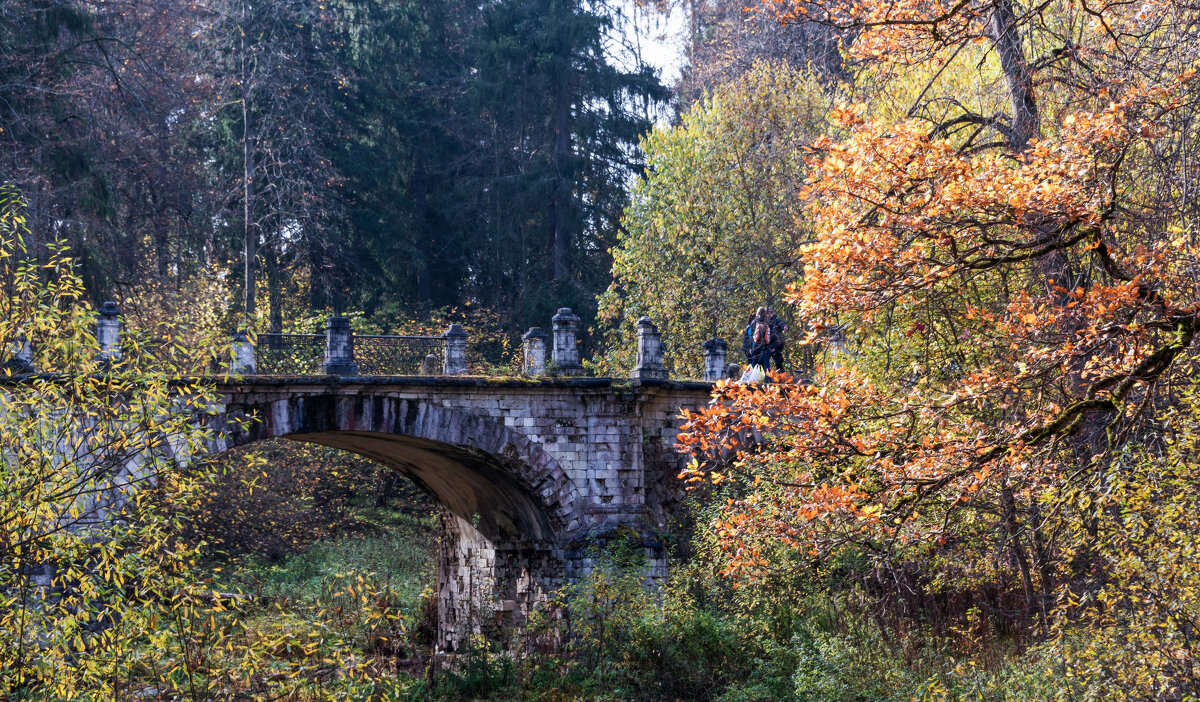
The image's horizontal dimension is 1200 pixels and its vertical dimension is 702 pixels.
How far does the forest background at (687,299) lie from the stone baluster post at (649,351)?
1566mm

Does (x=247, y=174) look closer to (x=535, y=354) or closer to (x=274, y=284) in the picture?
(x=274, y=284)

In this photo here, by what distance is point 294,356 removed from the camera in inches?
577

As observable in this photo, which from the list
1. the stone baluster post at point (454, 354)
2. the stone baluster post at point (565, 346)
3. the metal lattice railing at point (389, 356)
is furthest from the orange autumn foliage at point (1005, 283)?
the metal lattice railing at point (389, 356)

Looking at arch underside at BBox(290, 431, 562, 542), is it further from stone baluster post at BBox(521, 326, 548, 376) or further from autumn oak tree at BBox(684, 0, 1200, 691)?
autumn oak tree at BBox(684, 0, 1200, 691)

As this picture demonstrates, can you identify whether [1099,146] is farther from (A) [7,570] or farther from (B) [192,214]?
(B) [192,214]

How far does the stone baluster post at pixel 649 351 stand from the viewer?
15898mm

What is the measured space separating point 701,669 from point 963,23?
28.2 feet

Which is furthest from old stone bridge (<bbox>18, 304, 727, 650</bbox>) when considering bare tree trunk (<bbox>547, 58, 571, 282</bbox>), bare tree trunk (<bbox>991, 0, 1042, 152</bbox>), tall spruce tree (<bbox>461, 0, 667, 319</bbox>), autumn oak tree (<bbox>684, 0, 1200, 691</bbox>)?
tall spruce tree (<bbox>461, 0, 667, 319</bbox>)

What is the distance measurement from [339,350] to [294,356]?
2.83 feet

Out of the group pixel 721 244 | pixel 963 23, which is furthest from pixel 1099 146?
pixel 721 244

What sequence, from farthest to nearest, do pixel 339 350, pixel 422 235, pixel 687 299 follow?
pixel 422 235, pixel 687 299, pixel 339 350

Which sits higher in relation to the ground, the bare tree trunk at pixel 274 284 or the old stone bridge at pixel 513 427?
the bare tree trunk at pixel 274 284

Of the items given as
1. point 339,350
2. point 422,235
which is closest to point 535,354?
point 339,350

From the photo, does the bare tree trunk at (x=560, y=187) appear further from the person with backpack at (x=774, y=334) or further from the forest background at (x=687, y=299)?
the person with backpack at (x=774, y=334)
